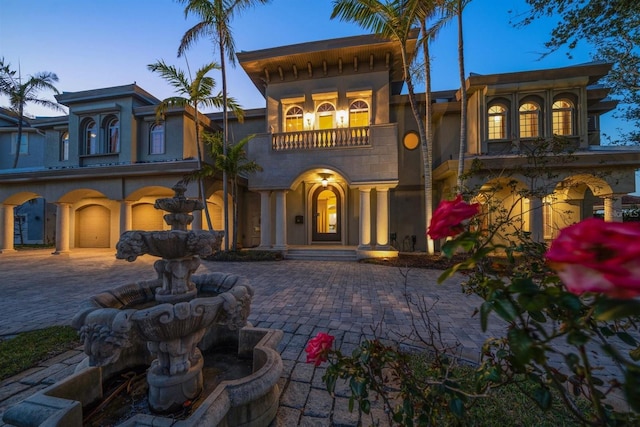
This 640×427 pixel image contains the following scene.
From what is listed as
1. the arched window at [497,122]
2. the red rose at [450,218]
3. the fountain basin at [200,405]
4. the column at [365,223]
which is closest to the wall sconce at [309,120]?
the column at [365,223]

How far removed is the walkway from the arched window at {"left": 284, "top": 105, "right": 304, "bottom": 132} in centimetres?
668

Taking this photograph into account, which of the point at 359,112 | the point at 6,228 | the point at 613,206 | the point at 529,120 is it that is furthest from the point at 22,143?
the point at 613,206

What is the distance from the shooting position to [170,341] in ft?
7.17

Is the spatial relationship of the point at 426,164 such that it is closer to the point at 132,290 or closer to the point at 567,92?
the point at 567,92

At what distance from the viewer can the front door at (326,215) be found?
13.0m

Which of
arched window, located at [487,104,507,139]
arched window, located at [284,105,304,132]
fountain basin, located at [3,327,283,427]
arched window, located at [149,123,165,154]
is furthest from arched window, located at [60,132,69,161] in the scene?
arched window, located at [487,104,507,139]

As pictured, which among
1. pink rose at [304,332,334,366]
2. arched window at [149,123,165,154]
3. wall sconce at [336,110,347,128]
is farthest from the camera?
arched window at [149,123,165,154]

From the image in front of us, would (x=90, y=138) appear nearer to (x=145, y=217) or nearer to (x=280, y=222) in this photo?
(x=145, y=217)

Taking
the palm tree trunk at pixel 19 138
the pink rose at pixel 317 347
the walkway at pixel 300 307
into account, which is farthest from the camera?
the palm tree trunk at pixel 19 138

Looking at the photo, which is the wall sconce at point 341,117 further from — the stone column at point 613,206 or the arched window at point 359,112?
the stone column at point 613,206

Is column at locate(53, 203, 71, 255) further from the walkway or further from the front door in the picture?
the front door

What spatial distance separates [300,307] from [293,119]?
32.9ft

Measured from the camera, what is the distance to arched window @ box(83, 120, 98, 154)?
14812 millimetres

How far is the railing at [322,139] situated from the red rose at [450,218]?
9.92m
